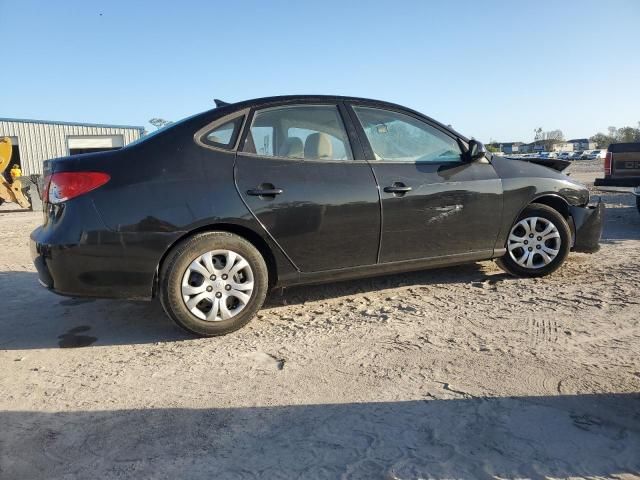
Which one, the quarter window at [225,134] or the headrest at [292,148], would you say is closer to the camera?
the quarter window at [225,134]

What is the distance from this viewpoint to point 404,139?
426 centimetres

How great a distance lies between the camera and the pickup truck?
362 inches

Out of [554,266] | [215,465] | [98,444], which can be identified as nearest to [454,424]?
[215,465]

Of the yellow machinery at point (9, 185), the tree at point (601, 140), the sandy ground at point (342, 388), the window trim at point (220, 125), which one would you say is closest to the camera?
the sandy ground at point (342, 388)

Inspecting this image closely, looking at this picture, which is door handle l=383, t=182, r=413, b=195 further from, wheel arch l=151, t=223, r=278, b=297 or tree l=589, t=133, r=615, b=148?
tree l=589, t=133, r=615, b=148

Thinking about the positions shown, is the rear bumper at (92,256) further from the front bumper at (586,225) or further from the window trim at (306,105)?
the front bumper at (586,225)

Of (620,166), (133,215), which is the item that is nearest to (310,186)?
(133,215)

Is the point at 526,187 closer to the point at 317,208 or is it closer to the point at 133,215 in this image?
the point at 317,208

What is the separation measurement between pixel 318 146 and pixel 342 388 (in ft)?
6.52

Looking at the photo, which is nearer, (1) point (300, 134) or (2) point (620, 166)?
(1) point (300, 134)

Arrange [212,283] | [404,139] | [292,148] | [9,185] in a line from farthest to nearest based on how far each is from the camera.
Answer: [9,185]
[404,139]
[292,148]
[212,283]

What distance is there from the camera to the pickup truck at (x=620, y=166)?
9203mm

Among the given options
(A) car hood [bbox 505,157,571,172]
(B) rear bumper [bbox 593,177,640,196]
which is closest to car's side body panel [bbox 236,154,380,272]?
(A) car hood [bbox 505,157,571,172]

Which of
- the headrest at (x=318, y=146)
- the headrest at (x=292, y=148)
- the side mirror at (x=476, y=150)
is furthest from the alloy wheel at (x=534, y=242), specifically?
the headrest at (x=292, y=148)
